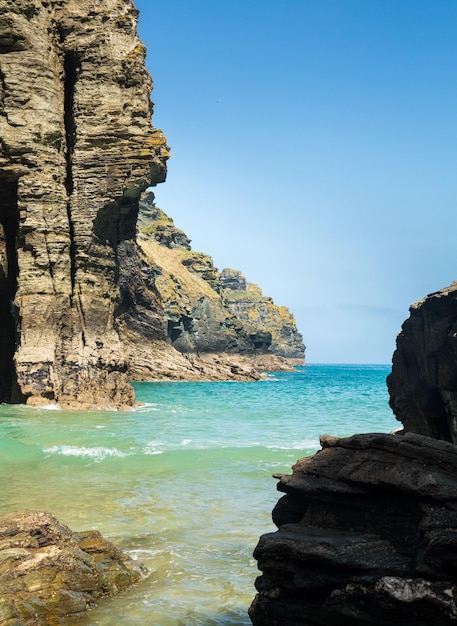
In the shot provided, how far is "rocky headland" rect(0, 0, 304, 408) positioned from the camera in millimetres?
31219

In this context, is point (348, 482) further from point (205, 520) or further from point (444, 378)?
point (444, 378)

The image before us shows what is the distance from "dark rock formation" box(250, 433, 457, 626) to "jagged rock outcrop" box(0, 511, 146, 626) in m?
2.23

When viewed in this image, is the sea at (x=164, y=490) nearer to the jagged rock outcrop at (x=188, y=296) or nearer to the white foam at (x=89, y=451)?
the white foam at (x=89, y=451)

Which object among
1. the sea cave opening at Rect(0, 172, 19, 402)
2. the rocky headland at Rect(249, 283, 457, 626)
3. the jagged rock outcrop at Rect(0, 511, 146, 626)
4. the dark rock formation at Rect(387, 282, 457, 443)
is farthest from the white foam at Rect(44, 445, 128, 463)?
the sea cave opening at Rect(0, 172, 19, 402)

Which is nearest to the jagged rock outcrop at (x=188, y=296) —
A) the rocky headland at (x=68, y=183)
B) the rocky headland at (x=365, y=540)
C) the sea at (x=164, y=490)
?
the rocky headland at (x=68, y=183)

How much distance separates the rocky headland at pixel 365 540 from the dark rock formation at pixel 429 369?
7.49m

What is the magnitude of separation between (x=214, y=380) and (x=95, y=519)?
8184 centimetres

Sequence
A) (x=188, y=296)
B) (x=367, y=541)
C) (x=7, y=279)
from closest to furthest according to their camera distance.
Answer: (x=367, y=541) < (x=7, y=279) < (x=188, y=296)

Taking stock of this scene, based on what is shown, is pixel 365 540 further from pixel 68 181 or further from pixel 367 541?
pixel 68 181

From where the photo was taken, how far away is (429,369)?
1420 cm

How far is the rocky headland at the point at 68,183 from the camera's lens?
31.2m

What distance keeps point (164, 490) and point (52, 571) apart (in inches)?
252

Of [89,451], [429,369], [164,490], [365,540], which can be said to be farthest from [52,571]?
[89,451]

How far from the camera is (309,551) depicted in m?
5.00
